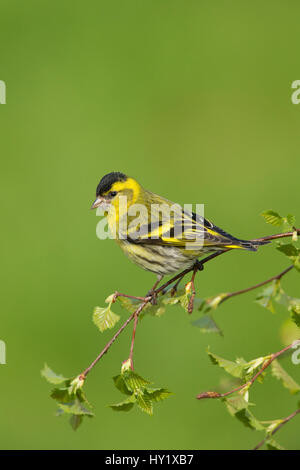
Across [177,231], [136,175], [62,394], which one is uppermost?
[136,175]

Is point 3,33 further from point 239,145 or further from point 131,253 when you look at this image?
point 131,253

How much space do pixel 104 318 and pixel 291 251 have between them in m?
0.83

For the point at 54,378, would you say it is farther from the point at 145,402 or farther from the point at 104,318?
the point at 145,402

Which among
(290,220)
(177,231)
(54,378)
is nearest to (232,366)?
(290,220)

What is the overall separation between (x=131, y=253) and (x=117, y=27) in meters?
8.16

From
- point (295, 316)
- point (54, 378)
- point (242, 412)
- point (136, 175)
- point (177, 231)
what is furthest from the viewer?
point (136, 175)

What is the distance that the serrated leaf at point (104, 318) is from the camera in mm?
2725

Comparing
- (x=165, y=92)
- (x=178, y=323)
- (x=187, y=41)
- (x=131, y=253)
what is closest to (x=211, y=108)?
(x=165, y=92)

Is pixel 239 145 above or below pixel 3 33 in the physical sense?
below

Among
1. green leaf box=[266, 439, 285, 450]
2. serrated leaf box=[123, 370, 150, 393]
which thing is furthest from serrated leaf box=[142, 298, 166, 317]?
green leaf box=[266, 439, 285, 450]

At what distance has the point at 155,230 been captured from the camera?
383 centimetres

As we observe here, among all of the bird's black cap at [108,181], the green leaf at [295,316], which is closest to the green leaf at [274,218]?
the green leaf at [295,316]

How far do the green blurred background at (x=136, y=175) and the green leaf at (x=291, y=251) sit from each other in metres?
3.38

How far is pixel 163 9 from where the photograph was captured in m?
11.6
